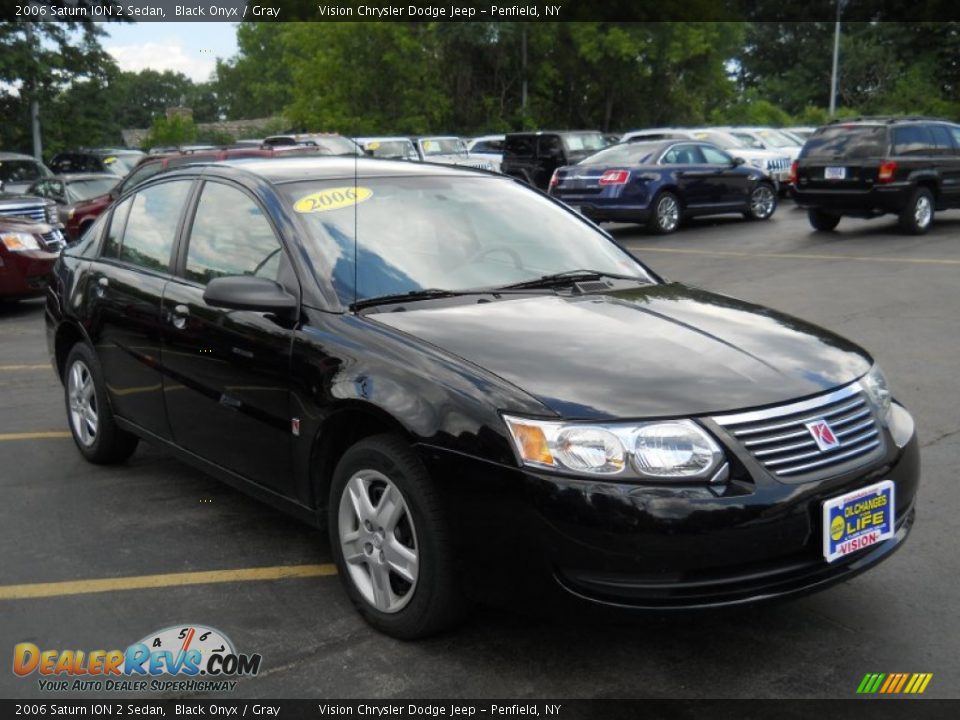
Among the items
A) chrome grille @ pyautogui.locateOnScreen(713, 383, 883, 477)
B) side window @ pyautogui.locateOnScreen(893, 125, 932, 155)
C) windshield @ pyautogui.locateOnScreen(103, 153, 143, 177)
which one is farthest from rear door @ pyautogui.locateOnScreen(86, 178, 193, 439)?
windshield @ pyautogui.locateOnScreen(103, 153, 143, 177)

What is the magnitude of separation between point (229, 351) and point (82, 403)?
1927 millimetres

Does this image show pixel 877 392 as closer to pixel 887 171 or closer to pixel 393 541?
pixel 393 541

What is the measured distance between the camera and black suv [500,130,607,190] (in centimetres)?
2650

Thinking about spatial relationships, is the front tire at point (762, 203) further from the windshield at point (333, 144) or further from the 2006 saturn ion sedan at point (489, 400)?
the 2006 saturn ion sedan at point (489, 400)

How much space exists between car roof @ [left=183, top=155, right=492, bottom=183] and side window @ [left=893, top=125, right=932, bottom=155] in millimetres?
13337

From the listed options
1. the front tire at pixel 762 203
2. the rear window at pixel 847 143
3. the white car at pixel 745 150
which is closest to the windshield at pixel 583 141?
the white car at pixel 745 150

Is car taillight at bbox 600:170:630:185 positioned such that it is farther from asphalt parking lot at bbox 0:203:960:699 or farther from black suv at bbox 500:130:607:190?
asphalt parking lot at bbox 0:203:960:699

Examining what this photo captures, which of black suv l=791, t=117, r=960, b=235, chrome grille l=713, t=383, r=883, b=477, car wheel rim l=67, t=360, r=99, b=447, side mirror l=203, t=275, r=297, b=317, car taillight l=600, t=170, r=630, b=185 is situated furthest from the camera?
car taillight l=600, t=170, r=630, b=185

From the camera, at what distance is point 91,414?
234 inches

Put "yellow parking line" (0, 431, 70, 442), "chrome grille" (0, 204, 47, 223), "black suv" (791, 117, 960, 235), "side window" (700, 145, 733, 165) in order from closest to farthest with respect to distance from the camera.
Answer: "yellow parking line" (0, 431, 70, 442)
"chrome grille" (0, 204, 47, 223)
"black suv" (791, 117, 960, 235)
"side window" (700, 145, 733, 165)

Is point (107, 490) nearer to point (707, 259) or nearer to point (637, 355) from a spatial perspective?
point (637, 355)

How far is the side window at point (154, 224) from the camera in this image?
5.22 metres

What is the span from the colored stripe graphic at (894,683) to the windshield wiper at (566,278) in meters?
1.87

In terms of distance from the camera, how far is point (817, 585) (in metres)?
3.39
